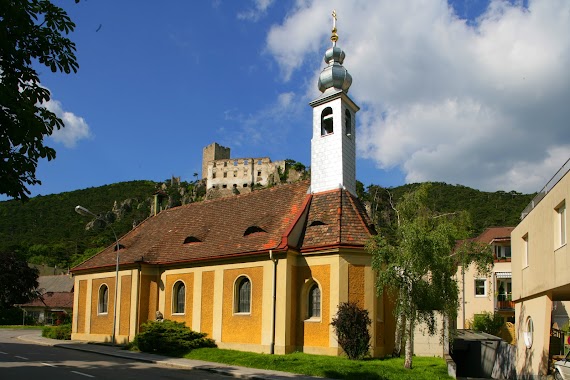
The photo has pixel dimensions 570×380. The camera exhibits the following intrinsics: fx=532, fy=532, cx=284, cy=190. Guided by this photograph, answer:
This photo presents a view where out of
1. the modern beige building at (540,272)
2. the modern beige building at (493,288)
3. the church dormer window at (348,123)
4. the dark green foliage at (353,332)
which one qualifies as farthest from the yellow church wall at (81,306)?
the modern beige building at (493,288)

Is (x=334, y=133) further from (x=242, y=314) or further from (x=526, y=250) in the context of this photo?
(x=526, y=250)

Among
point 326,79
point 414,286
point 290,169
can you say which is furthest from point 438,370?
point 290,169

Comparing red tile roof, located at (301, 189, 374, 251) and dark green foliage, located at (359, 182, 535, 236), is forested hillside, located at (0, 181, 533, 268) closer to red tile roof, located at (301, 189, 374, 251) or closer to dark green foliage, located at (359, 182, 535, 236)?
dark green foliage, located at (359, 182, 535, 236)

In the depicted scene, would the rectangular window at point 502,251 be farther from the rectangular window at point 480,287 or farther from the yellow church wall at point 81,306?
the yellow church wall at point 81,306

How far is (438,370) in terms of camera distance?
1902 centimetres

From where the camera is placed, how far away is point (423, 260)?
17.9m

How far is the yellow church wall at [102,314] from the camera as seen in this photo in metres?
29.4

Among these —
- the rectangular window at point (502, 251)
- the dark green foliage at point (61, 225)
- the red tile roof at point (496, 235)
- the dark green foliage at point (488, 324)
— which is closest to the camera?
the dark green foliage at point (488, 324)

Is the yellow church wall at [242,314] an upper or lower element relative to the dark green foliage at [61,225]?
lower

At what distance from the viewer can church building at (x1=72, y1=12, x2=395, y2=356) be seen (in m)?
22.5

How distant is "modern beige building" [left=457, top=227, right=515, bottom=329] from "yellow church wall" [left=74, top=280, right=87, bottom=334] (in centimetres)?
3003

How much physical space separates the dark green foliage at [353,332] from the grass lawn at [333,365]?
47 cm

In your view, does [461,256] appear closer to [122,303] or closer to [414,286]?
[414,286]

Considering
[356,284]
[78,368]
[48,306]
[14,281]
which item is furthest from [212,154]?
[78,368]
